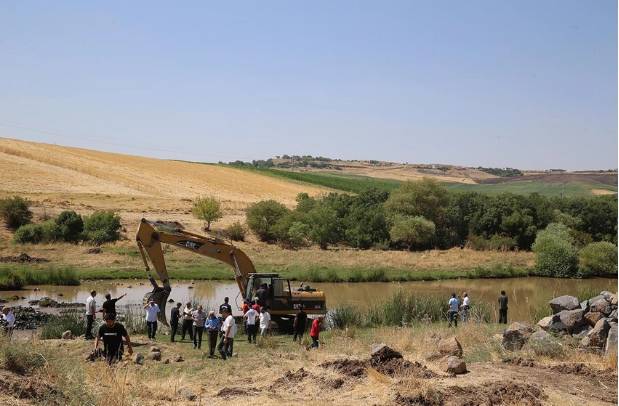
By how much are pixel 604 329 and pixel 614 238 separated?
43.6 m

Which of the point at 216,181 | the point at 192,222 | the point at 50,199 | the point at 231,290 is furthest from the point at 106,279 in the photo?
the point at 216,181

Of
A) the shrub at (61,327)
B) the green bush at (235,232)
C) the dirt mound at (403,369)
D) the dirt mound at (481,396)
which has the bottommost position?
the green bush at (235,232)

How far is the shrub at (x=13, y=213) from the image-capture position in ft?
160

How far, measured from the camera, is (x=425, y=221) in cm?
5638

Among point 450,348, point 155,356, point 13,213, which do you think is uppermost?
point 450,348

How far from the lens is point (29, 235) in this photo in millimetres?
45844

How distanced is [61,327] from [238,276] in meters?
6.09

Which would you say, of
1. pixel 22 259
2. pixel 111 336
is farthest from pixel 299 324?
pixel 22 259

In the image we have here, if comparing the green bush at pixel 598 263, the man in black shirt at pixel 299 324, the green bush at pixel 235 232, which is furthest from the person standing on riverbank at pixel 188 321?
the green bush at pixel 598 263

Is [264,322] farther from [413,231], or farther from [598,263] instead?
[413,231]

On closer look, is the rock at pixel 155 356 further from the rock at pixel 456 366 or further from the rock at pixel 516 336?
the rock at pixel 516 336

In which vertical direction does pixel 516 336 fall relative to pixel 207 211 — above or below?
above

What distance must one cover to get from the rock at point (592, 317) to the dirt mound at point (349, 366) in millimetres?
8120

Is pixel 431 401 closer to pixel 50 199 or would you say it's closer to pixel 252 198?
pixel 50 199
